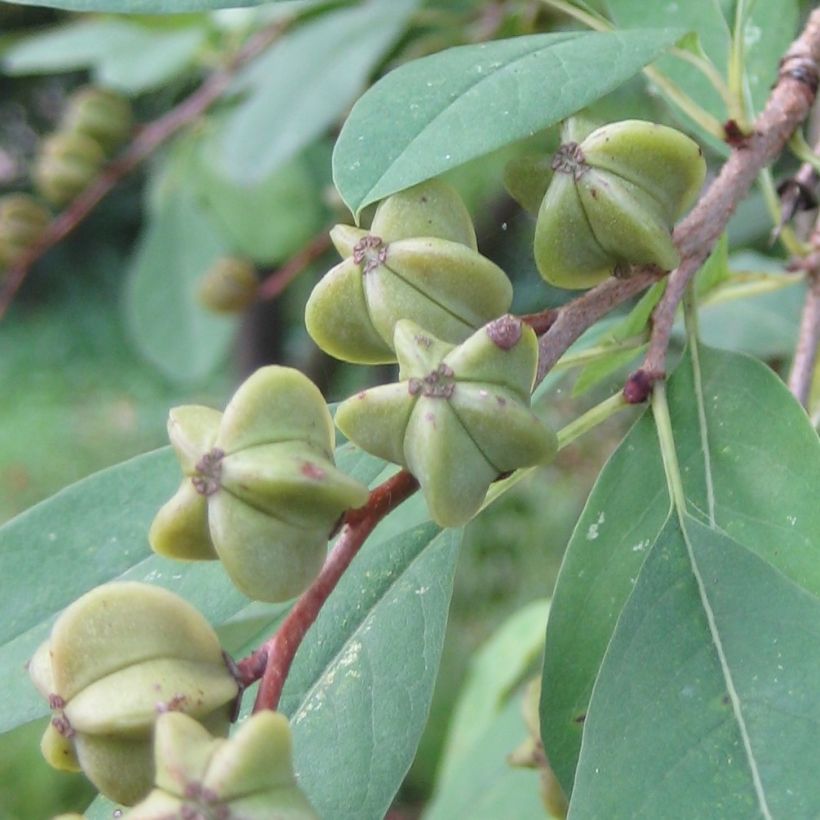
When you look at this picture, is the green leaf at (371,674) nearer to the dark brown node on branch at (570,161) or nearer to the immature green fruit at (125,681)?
the immature green fruit at (125,681)

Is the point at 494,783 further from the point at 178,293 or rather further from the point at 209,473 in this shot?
the point at 178,293

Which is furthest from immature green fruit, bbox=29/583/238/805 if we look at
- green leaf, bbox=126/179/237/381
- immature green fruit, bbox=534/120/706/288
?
green leaf, bbox=126/179/237/381

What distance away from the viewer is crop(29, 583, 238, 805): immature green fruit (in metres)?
0.73

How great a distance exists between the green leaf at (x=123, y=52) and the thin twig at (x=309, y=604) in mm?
2060

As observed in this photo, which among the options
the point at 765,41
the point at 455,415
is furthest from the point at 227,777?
the point at 765,41

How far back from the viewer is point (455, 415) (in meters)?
0.77

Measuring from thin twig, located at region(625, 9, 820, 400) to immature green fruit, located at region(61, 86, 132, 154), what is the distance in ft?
6.09

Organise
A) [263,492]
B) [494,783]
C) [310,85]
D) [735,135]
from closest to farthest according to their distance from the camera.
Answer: [263,492]
[735,135]
[494,783]
[310,85]

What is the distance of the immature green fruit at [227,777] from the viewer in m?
0.64

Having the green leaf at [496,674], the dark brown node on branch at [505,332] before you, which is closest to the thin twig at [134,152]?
the green leaf at [496,674]

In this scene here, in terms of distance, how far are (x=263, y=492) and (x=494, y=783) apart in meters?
1.44

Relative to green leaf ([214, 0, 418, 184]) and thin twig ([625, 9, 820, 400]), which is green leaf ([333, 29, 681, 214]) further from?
green leaf ([214, 0, 418, 184])

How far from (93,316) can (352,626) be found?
7121mm

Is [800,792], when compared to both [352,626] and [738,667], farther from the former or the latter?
[352,626]
